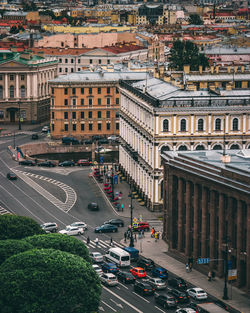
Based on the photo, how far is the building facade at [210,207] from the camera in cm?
10162

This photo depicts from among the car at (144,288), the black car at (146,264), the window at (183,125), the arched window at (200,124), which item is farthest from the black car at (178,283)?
the arched window at (200,124)

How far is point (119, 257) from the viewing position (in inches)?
4427

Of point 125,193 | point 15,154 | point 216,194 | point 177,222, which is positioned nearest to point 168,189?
point 177,222

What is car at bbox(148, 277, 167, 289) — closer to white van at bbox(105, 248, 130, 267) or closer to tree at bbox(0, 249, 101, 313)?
white van at bbox(105, 248, 130, 267)

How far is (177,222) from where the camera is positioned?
117750mm

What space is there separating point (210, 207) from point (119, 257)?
12167mm

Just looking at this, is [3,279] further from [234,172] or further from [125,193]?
[125,193]

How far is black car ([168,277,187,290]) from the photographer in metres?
104

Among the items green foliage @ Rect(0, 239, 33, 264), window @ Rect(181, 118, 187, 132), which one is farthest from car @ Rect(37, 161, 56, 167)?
green foliage @ Rect(0, 239, 33, 264)

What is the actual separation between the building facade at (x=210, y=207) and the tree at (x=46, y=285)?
15784 mm

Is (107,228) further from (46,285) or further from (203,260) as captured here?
(46,285)

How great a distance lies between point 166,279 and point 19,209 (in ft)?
123

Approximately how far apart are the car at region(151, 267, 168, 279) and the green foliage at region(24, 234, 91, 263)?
9.41 m

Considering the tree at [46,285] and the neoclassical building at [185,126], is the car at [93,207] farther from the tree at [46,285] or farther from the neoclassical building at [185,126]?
the tree at [46,285]
